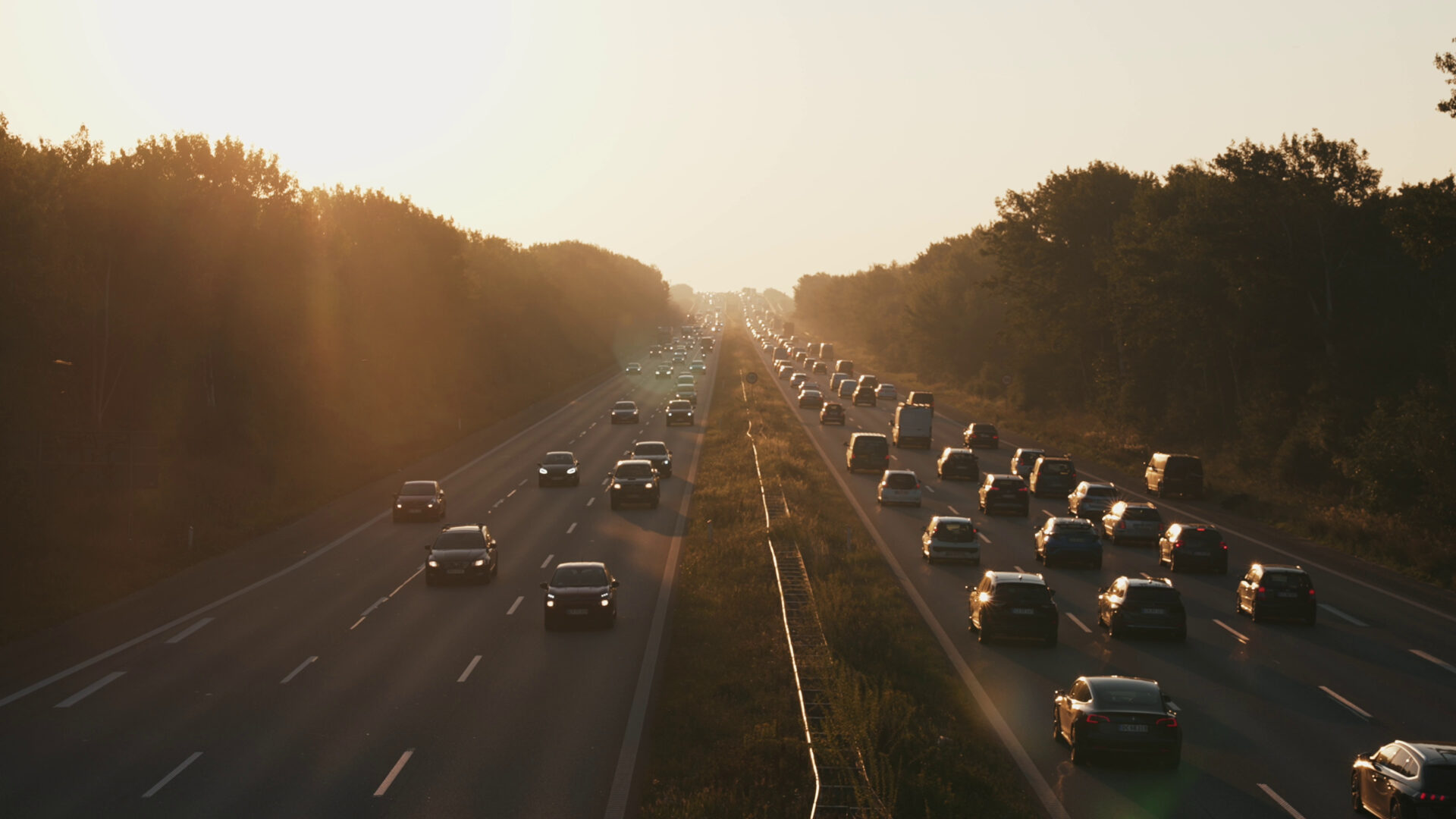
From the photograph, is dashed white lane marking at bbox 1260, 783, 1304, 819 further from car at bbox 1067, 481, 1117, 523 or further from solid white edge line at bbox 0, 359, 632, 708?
car at bbox 1067, 481, 1117, 523

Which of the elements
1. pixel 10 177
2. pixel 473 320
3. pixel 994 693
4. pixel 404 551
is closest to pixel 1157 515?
pixel 994 693

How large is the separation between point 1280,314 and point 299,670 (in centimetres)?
5024

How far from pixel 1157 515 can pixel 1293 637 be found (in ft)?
47.2

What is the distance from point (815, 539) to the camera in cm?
3731

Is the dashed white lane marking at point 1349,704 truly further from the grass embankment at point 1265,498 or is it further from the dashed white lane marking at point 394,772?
the dashed white lane marking at point 394,772

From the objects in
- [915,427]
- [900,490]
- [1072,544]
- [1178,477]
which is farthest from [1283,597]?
[915,427]

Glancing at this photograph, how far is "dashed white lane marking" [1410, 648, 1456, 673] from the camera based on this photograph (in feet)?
82.7

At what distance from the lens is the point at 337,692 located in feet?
76.9

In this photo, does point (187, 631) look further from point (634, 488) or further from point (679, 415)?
point (679, 415)

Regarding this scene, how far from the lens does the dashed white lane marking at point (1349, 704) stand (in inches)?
843

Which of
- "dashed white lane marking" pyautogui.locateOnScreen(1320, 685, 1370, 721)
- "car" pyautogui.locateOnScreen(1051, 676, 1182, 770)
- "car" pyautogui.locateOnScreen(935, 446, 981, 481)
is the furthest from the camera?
"car" pyautogui.locateOnScreen(935, 446, 981, 481)

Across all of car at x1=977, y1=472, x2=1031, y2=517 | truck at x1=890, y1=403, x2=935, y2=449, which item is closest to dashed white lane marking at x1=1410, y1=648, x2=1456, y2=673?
car at x1=977, y1=472, x2=1031, y2=517

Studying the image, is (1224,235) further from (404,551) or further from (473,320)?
(473,320)

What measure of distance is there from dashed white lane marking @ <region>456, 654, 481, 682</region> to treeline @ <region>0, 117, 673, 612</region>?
18685 mm
